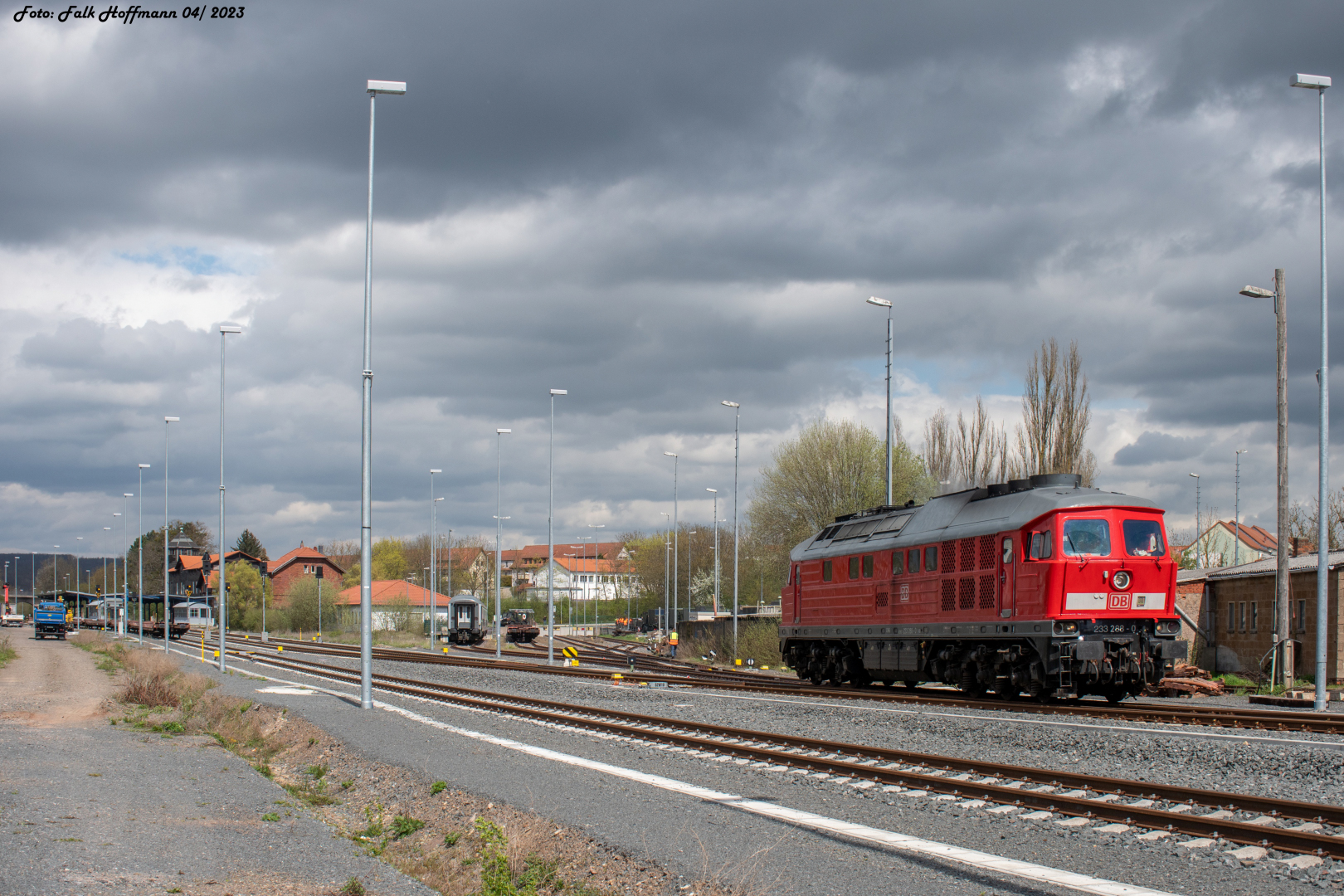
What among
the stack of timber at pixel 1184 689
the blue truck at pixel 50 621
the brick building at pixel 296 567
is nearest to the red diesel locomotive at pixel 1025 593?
the stack of timber at pixel 1184 689

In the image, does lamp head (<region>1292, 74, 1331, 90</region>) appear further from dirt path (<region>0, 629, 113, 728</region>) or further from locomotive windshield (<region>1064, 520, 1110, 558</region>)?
dirt path (<region>0, 629, 113, 728</region>)

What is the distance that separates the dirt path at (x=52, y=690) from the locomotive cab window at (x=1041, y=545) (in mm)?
18554

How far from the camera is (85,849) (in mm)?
9133

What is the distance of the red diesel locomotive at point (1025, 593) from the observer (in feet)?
60.6

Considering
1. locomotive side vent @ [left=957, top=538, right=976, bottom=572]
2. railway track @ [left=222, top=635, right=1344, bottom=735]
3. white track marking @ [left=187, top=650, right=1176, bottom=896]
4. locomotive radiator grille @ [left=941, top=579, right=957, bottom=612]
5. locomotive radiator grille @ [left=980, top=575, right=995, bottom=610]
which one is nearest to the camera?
white track marking @ [left=187, top=650, right=1176, bottom=896]

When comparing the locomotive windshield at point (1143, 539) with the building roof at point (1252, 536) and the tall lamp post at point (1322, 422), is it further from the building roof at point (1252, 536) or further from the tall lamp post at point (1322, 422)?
the building roof at point (1252, 536)

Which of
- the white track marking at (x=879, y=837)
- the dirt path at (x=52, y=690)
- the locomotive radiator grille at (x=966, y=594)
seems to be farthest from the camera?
the dirt path at (x=52, y=690)

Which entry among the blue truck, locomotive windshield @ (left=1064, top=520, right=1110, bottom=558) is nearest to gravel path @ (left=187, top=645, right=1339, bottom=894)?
locomotive windshield @ (left=1064, top=520, right=1110, bottom=558)

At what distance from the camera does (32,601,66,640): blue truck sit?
75.6 m

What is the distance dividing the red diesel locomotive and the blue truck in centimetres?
7090

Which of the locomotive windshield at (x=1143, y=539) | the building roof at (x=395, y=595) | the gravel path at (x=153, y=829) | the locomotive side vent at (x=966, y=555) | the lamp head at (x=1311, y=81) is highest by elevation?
the lamp head at (x=1311, y=81)

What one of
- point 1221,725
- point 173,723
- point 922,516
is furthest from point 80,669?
point 1221,725

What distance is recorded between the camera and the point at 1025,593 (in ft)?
62.1

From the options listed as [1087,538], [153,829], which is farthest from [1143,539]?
[153,829]
